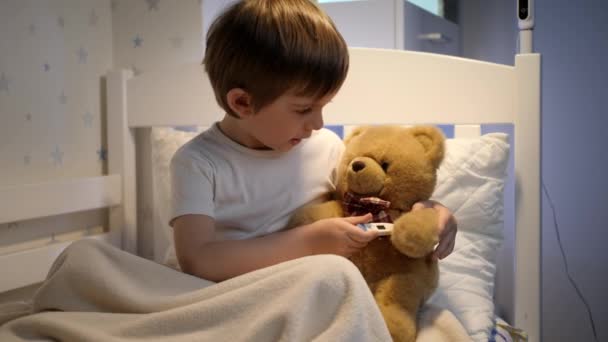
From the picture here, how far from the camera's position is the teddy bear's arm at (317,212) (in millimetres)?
971

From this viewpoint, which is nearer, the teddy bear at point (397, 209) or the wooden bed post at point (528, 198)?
the teddy bear at point (397, 209)

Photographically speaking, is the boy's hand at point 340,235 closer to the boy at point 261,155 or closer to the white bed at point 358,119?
the boy at point 261,155

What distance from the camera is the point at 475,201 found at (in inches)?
46.4

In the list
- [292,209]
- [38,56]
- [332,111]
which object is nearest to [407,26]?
[332,111]

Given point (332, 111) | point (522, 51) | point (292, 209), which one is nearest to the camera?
point (292, 209)

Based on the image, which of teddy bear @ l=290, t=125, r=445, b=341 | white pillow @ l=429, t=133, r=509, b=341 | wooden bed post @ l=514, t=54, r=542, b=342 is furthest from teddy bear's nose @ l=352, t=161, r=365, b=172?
wooden bed post @ l=514, t=54, r=542, b=342

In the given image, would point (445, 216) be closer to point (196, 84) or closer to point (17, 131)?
point (196, 84)

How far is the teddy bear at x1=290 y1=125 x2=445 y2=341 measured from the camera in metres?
0.84

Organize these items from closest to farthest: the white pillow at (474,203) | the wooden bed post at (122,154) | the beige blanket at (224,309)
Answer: the beige blanket at (224,309) < the white pillow at (474,203) < the wooden bed post at (122,154)

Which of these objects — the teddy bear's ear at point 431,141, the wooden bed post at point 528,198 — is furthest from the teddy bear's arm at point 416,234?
the wooden bed post at point 528,198

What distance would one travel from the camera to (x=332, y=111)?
130 centimetres

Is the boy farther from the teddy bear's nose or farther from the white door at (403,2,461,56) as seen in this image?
the white door at (403,2,461,56)

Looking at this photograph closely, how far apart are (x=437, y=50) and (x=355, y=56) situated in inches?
26.7

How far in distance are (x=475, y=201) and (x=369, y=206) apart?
1.20 ft
